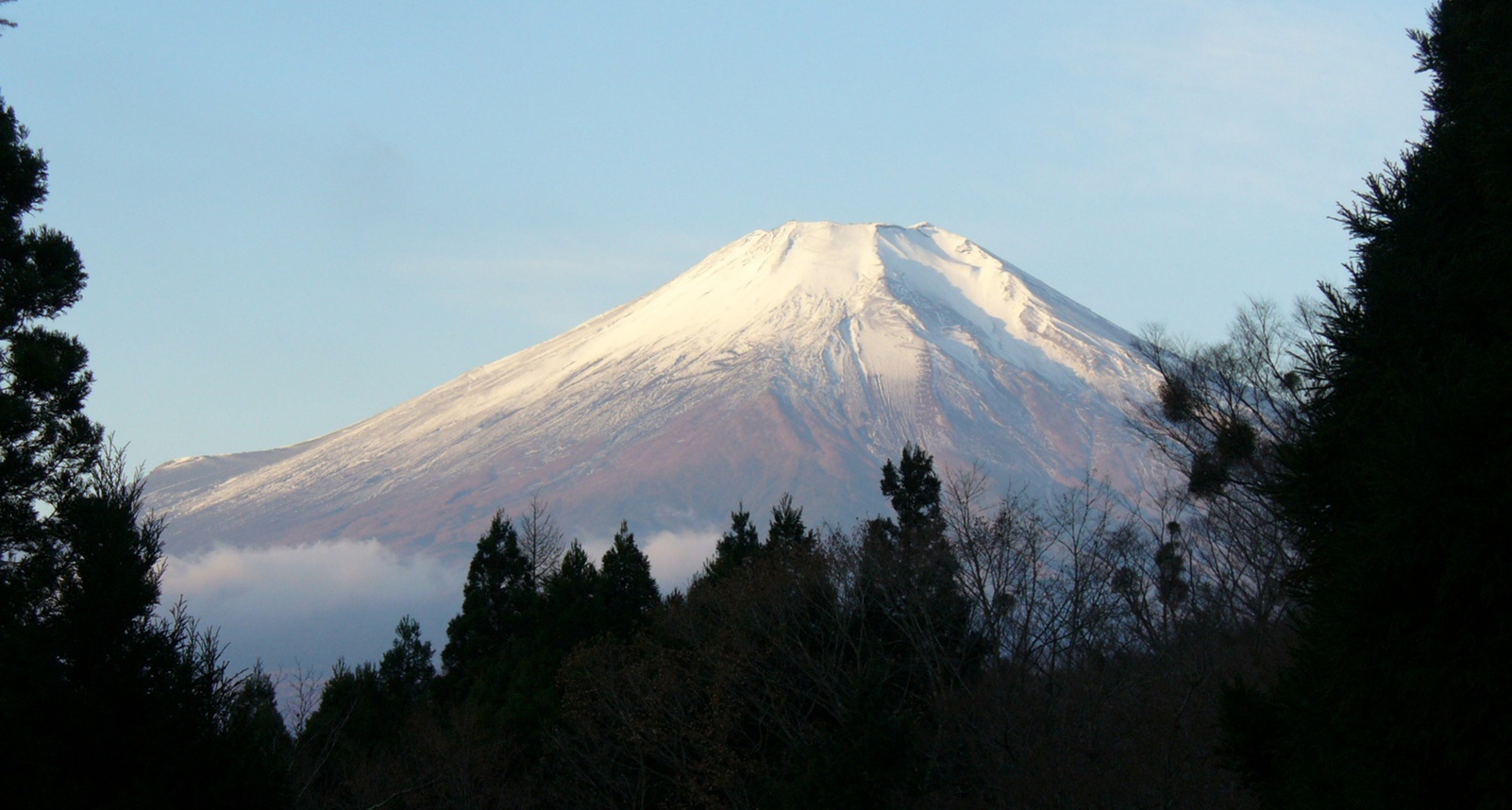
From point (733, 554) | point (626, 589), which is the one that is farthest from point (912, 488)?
point (626, 589)

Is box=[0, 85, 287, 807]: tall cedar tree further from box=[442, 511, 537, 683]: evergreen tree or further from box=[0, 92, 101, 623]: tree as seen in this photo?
box=[442, 511, 537, 683]: evergreen tree

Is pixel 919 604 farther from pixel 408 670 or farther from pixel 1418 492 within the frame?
pixel 408 670

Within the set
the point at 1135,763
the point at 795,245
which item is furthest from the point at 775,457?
the point at 1135,763

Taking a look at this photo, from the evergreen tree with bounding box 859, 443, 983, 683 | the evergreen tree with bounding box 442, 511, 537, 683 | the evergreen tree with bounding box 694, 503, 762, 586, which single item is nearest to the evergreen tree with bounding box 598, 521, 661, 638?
the evergreen tree with bounding box 694, 503, 762, 586

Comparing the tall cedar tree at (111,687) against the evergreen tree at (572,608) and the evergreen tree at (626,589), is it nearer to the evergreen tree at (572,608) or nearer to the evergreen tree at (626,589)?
the evergreen tree at (572,608)

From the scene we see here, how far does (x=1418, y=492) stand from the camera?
15.3 feet

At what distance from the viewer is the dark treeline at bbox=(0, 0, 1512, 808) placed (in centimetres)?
478

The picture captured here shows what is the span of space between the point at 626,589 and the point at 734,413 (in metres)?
86.8

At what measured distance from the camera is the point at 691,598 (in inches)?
935

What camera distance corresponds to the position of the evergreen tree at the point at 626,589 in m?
28.5

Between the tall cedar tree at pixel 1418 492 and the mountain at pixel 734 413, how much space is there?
89374 mm

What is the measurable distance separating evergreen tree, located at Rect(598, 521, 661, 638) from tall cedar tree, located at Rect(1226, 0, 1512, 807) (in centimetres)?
2313

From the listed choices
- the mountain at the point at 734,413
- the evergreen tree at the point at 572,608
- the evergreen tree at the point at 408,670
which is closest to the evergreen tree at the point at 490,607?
the evergreen tree at the point at 408,670

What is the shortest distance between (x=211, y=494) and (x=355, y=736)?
421 ft
